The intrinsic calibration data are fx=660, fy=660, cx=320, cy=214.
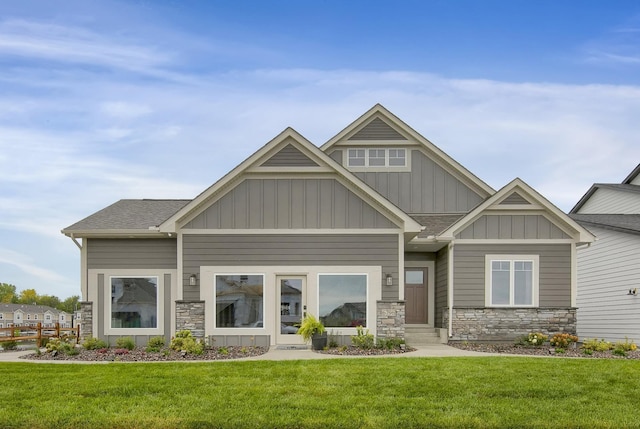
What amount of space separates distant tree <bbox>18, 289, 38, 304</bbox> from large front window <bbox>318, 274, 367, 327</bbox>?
9692cm

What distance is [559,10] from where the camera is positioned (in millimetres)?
14414

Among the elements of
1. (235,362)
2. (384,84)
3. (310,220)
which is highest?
(384,84)

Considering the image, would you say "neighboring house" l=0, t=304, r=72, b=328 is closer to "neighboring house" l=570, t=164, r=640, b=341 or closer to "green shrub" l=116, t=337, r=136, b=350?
"green shrub" l=116, t=337, r=136, b=350

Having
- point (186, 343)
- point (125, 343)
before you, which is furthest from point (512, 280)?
point (125, 343)

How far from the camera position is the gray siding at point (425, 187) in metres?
20.7

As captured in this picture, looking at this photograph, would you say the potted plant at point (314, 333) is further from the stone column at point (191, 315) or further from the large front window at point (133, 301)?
the large front window at point (133, 301)

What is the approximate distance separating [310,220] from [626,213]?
1376 cm

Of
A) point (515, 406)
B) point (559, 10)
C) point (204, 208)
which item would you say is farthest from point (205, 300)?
point (559, 10)

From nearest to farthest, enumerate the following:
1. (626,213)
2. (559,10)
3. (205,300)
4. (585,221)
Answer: (559,10) < (205,300) < (585,221) < (626,213)

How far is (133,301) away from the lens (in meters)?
17.7

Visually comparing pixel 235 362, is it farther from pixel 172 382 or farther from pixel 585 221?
pixel 585 221

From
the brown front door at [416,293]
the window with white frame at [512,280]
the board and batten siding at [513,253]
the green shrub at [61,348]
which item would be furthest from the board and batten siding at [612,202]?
the green shrub at [61,348]

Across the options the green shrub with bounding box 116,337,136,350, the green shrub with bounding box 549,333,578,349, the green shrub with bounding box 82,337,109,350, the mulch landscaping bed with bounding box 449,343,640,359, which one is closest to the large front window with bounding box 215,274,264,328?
the green shrub with bounding box 116,337,136,350

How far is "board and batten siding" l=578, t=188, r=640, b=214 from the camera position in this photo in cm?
2406
